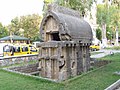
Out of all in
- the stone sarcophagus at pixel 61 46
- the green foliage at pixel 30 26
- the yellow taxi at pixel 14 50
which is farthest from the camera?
the green foliage at pixel 30 26

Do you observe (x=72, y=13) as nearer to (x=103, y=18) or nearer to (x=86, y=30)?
(x=86, y=30)


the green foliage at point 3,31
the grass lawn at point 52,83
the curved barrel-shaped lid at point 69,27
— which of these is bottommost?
the grass lawn at point 52,83

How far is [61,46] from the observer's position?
1088cm

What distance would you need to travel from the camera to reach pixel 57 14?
1148 cm

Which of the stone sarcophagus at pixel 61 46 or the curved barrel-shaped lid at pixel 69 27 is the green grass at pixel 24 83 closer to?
the stone sarcophagus at pixel 61 46

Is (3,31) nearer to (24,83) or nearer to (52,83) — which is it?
(24,83)

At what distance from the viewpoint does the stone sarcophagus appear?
11.2 meters

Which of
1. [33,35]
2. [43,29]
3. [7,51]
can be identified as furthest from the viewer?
[33,35]

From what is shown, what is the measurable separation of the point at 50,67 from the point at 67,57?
1.14 meters

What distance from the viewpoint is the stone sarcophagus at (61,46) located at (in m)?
11.2

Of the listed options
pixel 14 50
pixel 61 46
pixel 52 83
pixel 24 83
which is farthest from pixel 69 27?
pixel 14 50

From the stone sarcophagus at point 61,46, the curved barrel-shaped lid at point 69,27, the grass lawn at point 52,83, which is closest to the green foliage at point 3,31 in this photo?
the stone sarcophagus at point 61,46

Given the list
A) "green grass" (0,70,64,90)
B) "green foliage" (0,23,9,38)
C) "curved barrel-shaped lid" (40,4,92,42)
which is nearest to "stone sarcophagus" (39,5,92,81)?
"curved barrel-shaped lid" (40,4,92,42)

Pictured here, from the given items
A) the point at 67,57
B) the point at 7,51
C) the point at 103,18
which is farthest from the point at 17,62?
the point at 103,18
